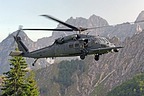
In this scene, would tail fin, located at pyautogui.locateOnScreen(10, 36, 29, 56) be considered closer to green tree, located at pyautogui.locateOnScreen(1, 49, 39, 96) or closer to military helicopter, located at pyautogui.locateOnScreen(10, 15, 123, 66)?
military helicopter, located at pyautogui.locateOnScreen(10, 15, 123, 66)

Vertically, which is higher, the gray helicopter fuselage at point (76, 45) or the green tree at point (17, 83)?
the gray helicopter fuselage at point (76, 45)

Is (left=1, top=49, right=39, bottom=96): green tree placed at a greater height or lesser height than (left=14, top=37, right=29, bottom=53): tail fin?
lesser

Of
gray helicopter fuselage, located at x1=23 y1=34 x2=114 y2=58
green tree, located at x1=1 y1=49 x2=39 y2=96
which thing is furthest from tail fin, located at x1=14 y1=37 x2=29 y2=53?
green tree, located at x1=1 y1=49 x2=39 y2=96

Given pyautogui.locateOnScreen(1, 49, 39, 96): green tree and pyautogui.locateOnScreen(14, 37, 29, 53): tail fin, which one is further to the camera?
pyautogui.locateOnScreen(1, 49, 39, 96): green tree

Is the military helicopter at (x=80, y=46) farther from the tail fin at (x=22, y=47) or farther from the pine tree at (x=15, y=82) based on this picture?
the pine tree at (x=15, y=82)

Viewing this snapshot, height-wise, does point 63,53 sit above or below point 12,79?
above

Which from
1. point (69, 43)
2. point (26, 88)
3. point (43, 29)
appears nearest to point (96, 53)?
point (69, 43)

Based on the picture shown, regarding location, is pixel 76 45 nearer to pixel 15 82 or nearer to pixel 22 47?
pixel 22 47

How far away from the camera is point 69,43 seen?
2914cm

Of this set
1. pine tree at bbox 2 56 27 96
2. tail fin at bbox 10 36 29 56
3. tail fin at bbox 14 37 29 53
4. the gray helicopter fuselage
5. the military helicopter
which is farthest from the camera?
pine tree at bbox 2 56 27 96

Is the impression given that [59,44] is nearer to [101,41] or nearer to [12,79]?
[101,41]

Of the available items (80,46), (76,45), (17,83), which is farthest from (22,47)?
→ (17,83)

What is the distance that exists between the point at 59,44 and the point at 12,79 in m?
25.9

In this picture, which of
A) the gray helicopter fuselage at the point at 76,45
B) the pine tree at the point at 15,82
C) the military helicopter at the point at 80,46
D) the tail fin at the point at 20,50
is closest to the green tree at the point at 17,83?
the pine tree at the point at 15,82
